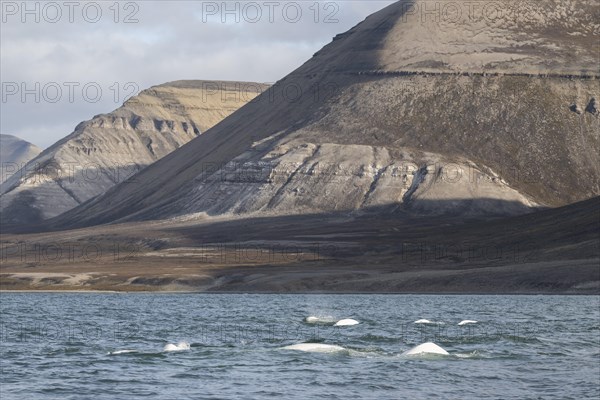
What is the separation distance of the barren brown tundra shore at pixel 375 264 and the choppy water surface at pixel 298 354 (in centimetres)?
3413

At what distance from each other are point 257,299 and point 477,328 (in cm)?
5601

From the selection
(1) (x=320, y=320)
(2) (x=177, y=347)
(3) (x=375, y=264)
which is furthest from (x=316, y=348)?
(3) (x=375, y=264)

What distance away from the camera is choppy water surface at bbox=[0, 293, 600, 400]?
4656cm

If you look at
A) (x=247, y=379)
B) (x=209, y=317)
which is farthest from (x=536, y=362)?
(x=209, y=317)

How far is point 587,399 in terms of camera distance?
146 feet

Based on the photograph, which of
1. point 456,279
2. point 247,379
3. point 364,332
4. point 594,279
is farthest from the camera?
point 456,279

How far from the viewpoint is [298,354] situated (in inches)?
2292

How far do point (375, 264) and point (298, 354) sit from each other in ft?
367

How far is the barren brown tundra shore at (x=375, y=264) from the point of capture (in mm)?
139375

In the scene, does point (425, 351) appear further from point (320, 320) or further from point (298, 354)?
point (320, 320)

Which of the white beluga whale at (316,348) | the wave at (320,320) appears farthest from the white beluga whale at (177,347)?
the wave at (320,320)

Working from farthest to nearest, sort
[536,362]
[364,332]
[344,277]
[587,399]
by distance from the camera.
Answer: [344,277] → [364,332] → [536,362] → [587,399]

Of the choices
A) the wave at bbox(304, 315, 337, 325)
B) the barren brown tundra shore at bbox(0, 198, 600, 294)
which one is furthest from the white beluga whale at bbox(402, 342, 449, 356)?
the barren brown tundra shore at bbox(0, 198, 600, 294)

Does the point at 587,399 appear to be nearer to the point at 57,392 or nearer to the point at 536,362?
the point at 536,362
